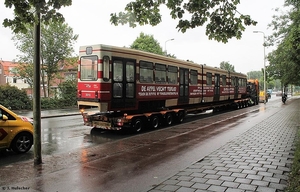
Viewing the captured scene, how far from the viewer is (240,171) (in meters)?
5.66

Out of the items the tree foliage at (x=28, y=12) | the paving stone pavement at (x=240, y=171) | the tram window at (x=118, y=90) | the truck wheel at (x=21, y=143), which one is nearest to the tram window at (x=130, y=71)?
the tram window at (x=118, y=90)

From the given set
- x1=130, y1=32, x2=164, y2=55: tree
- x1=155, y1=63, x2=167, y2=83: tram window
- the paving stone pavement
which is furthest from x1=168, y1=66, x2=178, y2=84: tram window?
x1=130, y1=32, x2=164, y2=55: tree

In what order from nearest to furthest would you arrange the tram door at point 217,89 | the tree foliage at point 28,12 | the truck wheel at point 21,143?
→ the tree foliage at point 28,12
the truck wheel at point 21,143
the tram door at point 217,89

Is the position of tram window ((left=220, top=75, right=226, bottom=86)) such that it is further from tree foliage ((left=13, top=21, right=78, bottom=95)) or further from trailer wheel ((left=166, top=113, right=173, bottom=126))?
tree foliage ((left=13, top=21, right=78, bottom=95))

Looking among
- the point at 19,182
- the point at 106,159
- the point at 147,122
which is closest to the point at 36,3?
the point at 19,182

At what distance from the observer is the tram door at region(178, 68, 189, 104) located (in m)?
15.8

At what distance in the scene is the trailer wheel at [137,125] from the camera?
11914 millimetres

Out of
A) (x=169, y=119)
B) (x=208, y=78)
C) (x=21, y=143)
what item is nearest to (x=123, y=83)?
(x=169, y=119)

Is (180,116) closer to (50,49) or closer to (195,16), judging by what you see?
(195,16)

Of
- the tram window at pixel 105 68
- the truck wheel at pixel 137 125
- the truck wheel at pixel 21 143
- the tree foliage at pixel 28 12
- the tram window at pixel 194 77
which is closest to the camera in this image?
the tree foliage at pixel 28 12

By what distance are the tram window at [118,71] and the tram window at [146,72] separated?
1.29 metres

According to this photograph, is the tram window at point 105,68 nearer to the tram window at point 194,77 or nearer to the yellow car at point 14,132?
the yellow car at point 14,132

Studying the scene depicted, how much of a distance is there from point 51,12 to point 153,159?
4236 mm

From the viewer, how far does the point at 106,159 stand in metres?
7.28
